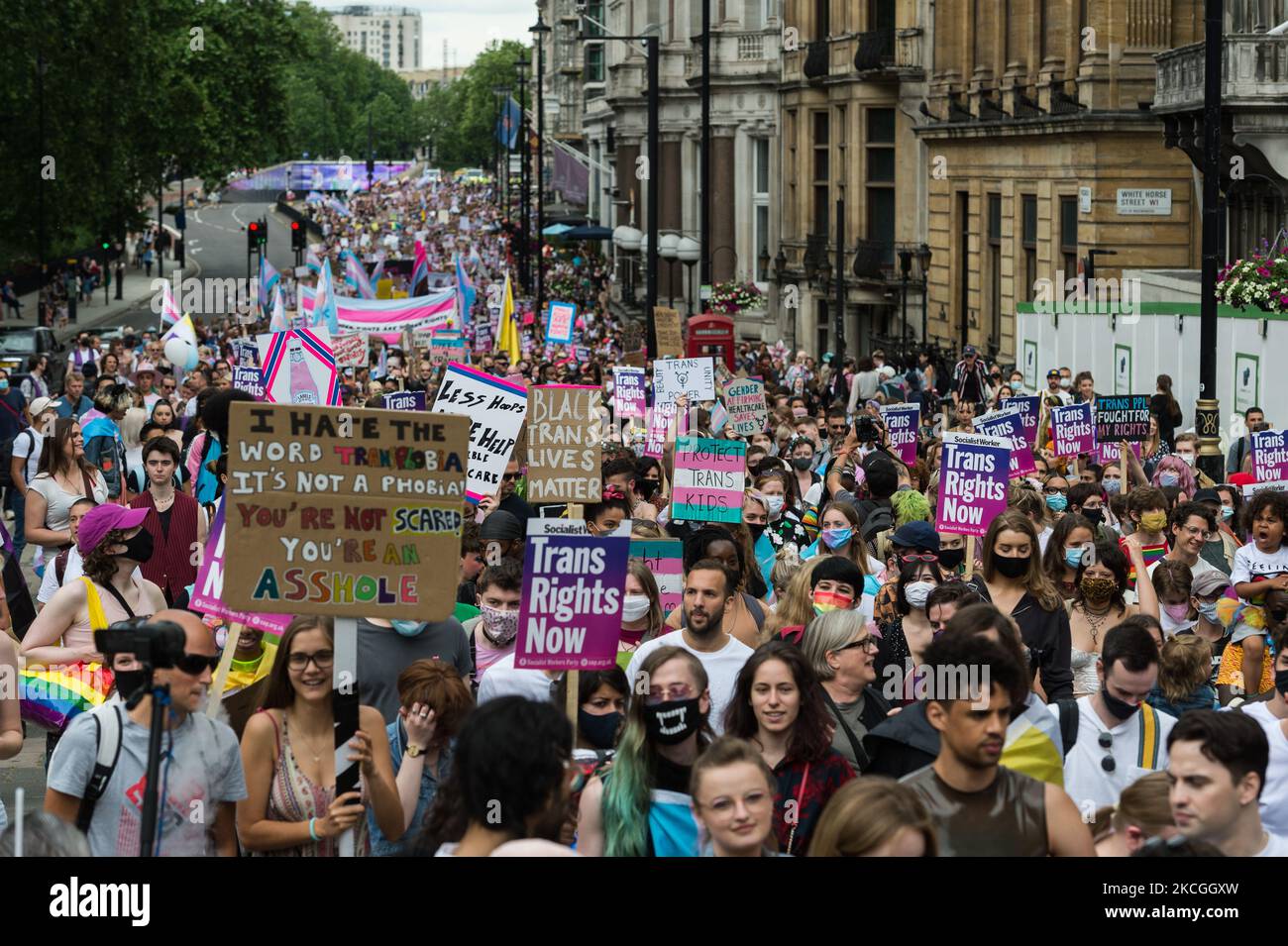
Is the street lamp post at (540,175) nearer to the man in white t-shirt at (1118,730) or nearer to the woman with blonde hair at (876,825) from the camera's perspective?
the man in white t-shirt at (1118,730)

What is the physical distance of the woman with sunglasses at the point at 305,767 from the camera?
6.95 meters

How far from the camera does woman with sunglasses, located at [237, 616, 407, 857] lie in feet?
22.8

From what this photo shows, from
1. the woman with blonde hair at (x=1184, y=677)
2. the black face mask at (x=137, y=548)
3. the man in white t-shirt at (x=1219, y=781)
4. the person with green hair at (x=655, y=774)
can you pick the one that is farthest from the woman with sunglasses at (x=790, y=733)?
the black face mask at (x=137, y=548)

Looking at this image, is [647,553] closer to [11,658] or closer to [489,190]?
[11,658]

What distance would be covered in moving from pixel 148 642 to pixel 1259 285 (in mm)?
19074

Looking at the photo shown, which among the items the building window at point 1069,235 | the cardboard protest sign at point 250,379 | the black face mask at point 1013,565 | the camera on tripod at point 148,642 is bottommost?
the black face mask at point 1013,565

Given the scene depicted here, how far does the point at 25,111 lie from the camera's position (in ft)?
177

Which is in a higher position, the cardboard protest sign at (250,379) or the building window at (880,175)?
the building window at (880,175)

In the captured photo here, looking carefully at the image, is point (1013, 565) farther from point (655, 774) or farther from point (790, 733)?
point (655, 774)

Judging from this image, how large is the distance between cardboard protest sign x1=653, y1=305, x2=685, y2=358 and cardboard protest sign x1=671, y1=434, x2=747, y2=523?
14.2 metres

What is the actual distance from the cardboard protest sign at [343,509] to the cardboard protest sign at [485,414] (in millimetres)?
5279

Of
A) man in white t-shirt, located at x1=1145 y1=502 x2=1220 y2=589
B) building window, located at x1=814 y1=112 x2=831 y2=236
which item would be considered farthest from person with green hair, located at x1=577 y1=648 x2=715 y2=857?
building window, located at x1=814 y1=112 x2=831 y2=236

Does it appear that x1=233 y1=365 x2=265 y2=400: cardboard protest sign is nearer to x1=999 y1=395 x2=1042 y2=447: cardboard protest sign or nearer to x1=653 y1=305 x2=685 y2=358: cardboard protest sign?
x1=999 y1=395 x2=1042 y2=447: cardboard protest sign

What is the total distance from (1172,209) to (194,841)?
29653mm
